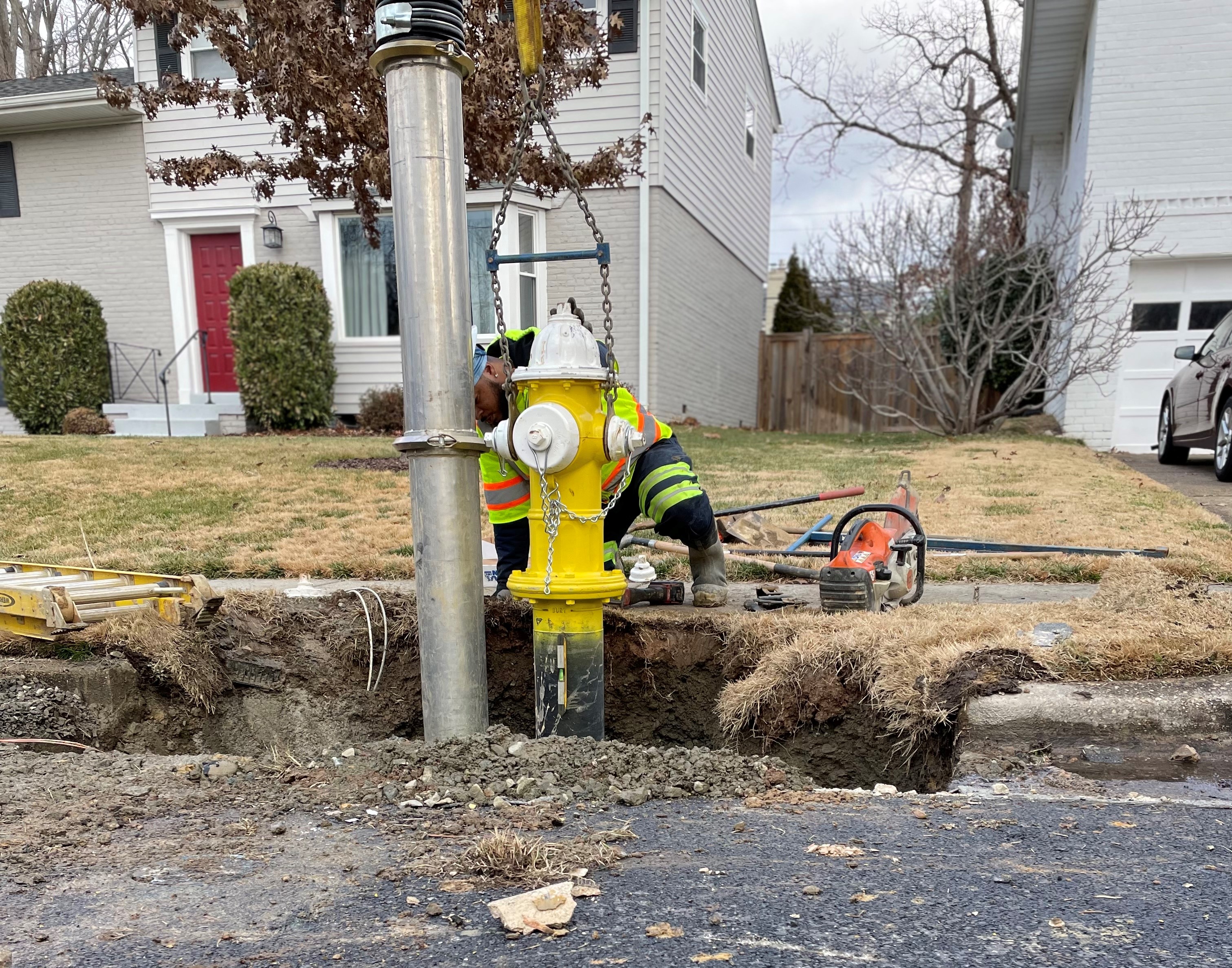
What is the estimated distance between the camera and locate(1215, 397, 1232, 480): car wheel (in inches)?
334

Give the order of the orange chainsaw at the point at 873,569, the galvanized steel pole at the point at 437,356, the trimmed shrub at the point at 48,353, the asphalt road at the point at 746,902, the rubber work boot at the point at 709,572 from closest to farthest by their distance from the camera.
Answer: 1. the asphalt road at the point at 746,902
2. the galvanized steel pole at the point at 437,356
3. the orange chainsaw at the point at 873,569
4. the rubber work boot at the point at 709,572
5. the trimmed shrub at the point at 48,353

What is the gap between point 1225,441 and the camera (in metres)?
8.59

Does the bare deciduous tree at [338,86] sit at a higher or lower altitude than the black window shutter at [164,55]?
lower

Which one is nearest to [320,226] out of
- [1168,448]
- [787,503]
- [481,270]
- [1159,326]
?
[481,270]

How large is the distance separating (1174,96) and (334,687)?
42.0 ft

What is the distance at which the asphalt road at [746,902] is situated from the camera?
1492 mm

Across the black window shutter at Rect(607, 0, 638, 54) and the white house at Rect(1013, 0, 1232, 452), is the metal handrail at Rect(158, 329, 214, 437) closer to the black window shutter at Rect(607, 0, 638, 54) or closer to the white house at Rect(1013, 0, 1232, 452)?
the black window shutter at Rect(607, 0, 638, 54)

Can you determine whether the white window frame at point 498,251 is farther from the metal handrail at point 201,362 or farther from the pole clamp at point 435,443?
the pole clamp at point 435,443

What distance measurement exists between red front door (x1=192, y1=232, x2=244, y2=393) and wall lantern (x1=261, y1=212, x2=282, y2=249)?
2.48 ft

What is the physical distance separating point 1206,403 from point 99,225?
50.3ft

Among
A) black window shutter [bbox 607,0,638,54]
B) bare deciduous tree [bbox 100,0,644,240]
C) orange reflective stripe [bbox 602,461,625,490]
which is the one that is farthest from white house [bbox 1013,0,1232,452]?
orange reflective stripe [bbox 602,461,625,490]

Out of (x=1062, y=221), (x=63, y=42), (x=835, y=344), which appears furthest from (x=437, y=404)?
(x=63, y=42)

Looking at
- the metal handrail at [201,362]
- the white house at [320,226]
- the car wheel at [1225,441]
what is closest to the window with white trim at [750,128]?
the white house at [320,226]

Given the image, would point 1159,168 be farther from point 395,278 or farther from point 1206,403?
point 395,278
